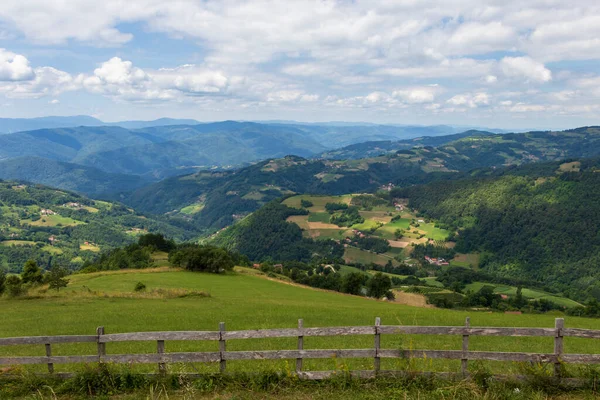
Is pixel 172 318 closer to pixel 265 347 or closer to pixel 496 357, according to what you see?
pixel 265 347

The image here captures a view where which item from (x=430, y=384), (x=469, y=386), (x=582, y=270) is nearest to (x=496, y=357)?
(x=469, y=386)

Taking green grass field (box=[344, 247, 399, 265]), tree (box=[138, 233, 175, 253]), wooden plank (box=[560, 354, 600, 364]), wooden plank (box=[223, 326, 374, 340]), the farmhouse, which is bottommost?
the farmhouse

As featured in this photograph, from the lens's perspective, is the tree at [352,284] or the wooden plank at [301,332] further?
the tree at [352,284]

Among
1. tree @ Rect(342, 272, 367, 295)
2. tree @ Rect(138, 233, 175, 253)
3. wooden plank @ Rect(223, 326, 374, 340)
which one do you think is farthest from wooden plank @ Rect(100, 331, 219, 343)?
tree @ Rect(138, 233, 175, 253)

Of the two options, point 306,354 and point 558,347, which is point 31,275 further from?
point 558,347

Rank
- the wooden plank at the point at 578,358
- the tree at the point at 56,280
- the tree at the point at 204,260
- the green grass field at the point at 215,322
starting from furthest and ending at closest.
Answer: the tree at the point at 204,260 → the tree at the point at 56,280 → the green grass field at the point at 215,322 → the wooden plank at the point at 578,358

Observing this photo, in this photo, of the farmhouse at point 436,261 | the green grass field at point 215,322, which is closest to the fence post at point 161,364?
the green grass field at point 215,322

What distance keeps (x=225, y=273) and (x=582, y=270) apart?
17760 centimetres

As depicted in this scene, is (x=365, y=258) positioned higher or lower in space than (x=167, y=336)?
lower

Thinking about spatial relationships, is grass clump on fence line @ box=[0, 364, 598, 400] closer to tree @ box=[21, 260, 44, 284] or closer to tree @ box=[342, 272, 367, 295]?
tree @ box=[21, 260, 44, 284]

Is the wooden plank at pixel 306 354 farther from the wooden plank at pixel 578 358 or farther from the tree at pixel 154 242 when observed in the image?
the tree at pixel 154 242

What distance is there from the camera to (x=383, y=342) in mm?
18031

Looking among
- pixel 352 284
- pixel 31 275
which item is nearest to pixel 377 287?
pixel 352 284

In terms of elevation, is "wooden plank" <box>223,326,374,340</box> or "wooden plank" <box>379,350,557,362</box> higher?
"wooden plank" <box>223,326,374,340</box>
